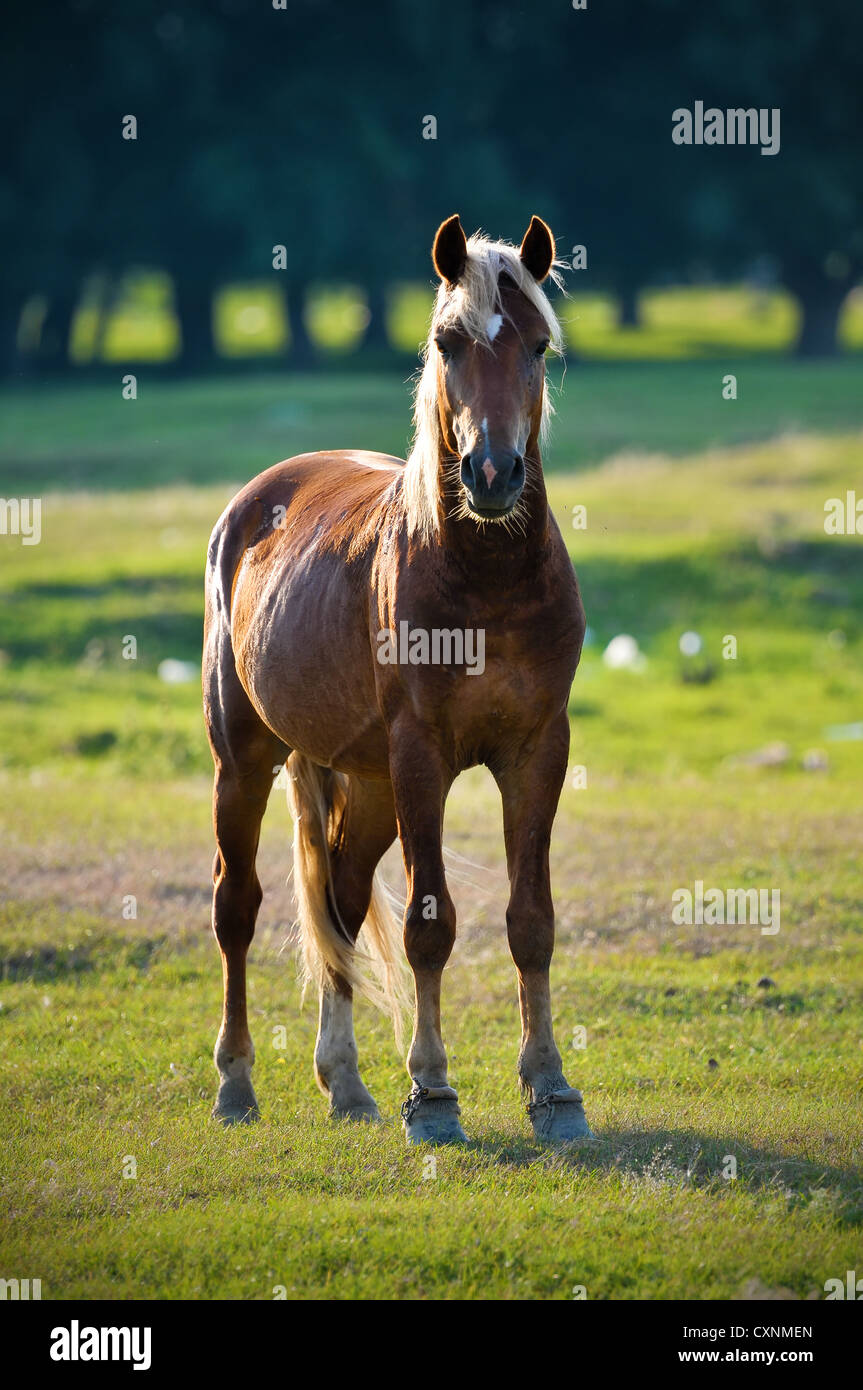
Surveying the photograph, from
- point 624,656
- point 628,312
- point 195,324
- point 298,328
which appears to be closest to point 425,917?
point 624,656

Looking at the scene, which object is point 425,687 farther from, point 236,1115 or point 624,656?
point 624,656

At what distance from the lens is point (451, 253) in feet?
17.9

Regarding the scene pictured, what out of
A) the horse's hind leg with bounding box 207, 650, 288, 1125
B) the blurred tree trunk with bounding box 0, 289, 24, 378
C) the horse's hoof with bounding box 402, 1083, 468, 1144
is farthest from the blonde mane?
the blurred tree trunk with bounding box 0, 289, 24, 378

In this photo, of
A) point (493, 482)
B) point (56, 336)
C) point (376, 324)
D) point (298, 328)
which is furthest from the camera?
point (376, 324)

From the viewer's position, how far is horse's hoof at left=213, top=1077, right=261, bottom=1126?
250 inches

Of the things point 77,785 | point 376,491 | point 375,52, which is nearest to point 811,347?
point 375,52

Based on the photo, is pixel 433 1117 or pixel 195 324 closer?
pixel 433 1117

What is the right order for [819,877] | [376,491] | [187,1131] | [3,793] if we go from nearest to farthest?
[187,1131] < [376,491] < [819,877] < [3,793]

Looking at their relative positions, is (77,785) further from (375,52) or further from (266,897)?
(375,52)

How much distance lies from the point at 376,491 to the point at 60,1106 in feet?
9.24

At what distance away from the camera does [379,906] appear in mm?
6832

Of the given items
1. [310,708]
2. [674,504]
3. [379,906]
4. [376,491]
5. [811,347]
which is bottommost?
[379,906]

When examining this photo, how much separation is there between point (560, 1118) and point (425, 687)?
5.45 feet

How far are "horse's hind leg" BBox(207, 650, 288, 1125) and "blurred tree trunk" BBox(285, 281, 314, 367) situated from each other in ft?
125
